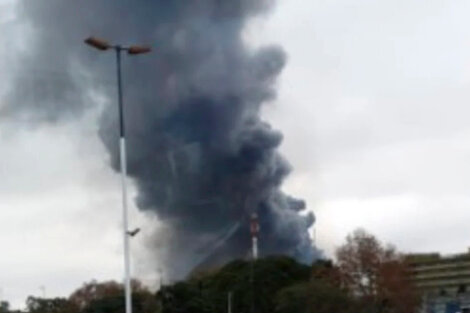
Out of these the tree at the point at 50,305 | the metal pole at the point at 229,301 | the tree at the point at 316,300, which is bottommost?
the tree at the point at 316,300

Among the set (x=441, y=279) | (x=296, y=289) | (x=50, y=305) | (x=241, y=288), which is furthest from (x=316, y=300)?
(x=50, y=305)

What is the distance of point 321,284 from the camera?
269 feet

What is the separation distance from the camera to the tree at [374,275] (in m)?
80.1

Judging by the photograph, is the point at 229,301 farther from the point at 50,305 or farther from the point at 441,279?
the point at 50,305

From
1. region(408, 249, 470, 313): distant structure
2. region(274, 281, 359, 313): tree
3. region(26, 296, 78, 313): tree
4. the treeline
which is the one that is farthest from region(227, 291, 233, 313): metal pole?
region(26, 296, 78, 313): tree

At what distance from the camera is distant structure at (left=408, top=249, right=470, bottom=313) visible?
95375mm

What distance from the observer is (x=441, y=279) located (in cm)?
10256

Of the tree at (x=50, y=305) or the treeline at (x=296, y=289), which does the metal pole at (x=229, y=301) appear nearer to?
the treeline at (x=296, y=289)

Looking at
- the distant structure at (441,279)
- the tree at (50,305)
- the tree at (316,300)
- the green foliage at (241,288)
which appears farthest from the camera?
the tree at (50,305)

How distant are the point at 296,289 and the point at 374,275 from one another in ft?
22.8

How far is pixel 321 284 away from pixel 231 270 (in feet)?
96.5

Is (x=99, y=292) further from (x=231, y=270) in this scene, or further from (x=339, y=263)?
(x=339, y=263)

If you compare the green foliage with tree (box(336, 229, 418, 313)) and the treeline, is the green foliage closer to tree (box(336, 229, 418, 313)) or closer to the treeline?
the treeline

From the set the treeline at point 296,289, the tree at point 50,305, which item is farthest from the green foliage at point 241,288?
the tree at point 50,305
